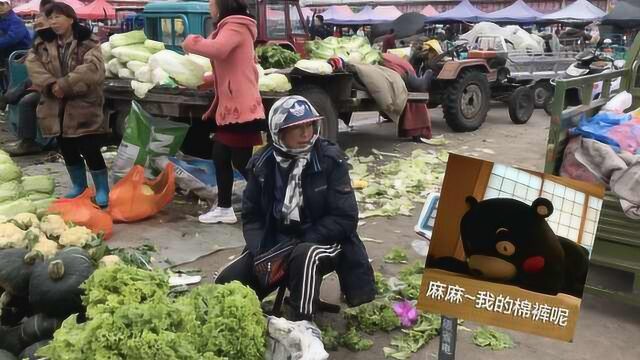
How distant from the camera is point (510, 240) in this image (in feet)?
7.84

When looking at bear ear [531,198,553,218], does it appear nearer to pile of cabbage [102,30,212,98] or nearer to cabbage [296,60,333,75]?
pile of cabbage [102,30,212,98]

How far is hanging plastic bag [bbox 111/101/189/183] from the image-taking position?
233 inches

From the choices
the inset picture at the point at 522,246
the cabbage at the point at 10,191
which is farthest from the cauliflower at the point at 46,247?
the inset picture at the point at 522,246

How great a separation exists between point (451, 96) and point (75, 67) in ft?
21.7

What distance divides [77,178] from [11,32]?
4.68 metres

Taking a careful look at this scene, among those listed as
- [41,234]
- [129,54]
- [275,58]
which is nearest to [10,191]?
[41,234]

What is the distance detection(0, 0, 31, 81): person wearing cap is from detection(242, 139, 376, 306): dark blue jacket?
7360 millimetres

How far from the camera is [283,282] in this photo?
347cm

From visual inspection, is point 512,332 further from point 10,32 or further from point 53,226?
point 10,32

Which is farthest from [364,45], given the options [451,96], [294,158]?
[294,158]

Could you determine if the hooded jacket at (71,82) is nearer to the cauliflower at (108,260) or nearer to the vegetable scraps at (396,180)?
the cauliflower at (108,260)

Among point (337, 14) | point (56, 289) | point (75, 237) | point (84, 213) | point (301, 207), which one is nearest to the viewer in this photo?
point (56, 289)

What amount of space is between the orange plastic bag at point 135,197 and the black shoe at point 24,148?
3477 millimetres

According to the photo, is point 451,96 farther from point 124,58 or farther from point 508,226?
point 508,226
